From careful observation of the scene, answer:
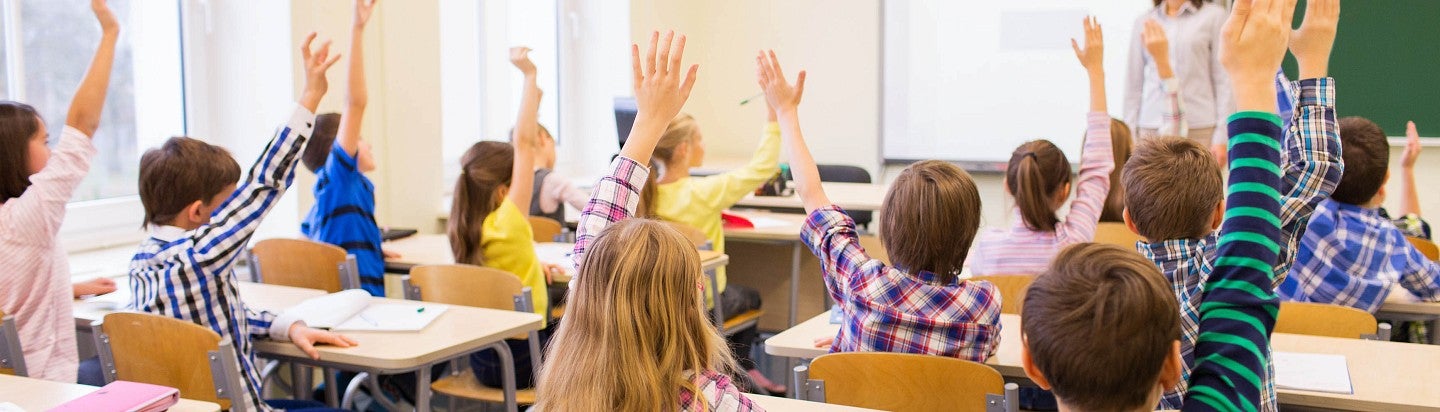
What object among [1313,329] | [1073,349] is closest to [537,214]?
[1313,329]

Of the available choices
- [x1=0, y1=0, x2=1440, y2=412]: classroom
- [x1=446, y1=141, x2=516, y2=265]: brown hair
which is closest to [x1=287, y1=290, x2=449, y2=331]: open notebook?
[x1=0, y1=0, x2=1440, y2=412]: classroom

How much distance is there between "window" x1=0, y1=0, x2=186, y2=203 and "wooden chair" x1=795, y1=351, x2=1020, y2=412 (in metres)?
2.80

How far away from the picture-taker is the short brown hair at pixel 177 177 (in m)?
2.51

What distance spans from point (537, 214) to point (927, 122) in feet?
9.14

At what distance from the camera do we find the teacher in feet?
16.4

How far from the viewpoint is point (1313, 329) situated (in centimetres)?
258

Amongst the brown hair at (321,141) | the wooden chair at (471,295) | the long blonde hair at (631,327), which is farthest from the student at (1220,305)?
the brown hair at (321,141)

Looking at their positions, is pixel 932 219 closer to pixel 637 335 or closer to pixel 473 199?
pixel 637 335

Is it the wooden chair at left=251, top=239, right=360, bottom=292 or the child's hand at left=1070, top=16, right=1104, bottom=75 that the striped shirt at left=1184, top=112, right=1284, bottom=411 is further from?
the wooden chair at left=251, top=239, right=360, bottom=292

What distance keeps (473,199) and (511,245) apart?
0.18 meters

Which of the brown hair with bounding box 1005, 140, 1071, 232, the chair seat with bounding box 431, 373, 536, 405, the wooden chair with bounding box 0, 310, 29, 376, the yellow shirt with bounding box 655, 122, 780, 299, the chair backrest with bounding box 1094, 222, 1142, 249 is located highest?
the brown hair with bounding box 1005, 140, 1071, 232

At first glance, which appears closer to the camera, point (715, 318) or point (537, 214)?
point (715, 318)

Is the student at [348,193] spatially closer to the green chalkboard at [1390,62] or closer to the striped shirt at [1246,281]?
the striped shirt at [1246,281]

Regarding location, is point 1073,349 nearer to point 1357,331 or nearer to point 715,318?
point 1357,331
